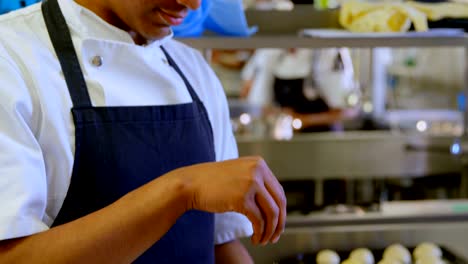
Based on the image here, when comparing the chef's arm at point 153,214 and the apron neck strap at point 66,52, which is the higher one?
the apron neck strap at point 66,52

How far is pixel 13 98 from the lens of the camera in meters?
0.68

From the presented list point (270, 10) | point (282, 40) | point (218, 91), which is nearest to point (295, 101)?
point (270, 10)

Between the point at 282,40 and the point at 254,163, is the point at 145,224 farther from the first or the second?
the point at 282,40

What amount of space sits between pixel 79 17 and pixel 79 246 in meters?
0.36

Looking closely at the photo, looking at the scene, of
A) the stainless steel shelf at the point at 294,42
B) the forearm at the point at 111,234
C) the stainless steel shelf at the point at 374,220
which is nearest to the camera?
the forearm at the point at 111,234

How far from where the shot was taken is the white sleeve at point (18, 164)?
64 centimetres

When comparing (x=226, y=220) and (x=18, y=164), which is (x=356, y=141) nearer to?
(x=226, y=220)

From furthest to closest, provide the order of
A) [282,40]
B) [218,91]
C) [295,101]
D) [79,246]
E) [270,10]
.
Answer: [295,101] → [270,10] → [282,40] → [218,91] → [79,246]

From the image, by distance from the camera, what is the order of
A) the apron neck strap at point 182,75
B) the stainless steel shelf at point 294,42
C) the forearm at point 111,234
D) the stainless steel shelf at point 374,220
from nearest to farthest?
1. the forearm at point 111,234
2. the apron neck strap at point 182,75
3. the stainless steel shelf at point 294,42
4. the stainless steel shelf at point 374,220

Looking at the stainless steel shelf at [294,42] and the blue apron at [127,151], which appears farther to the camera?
the stainless steel shelf at [294,42]

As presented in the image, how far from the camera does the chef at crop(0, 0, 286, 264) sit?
64 centimetres

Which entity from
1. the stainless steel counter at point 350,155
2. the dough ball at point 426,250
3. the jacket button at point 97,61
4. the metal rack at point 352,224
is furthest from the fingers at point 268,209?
the stainless steel counter at point 350,155

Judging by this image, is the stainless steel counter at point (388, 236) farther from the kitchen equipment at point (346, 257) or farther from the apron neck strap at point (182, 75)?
the apron neck strap at point (182, 75)

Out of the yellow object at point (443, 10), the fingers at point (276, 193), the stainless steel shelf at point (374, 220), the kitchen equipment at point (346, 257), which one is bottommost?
the kitchen equipment at point (346, 257)
